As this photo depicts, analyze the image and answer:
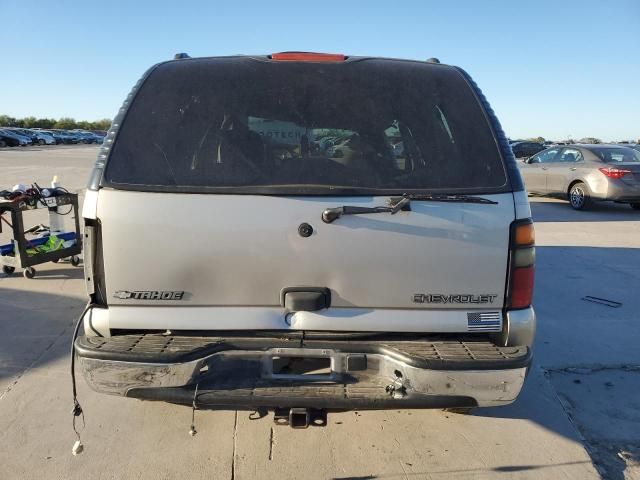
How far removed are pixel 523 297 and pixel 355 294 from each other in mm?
799

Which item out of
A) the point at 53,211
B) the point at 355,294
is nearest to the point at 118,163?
the point at 355,294

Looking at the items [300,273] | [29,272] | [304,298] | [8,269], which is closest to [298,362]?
[304,298]

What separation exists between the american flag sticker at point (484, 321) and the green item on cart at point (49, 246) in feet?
17.2

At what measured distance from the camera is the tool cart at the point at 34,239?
5711 mm

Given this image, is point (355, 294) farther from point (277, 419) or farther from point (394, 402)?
point (277, 419)

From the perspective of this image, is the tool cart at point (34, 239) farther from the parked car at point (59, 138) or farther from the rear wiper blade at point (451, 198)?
the parked car at point (59, 138)

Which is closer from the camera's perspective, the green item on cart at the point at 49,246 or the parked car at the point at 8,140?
the green item on cart at the point at 49,246

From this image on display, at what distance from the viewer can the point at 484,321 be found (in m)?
2.50

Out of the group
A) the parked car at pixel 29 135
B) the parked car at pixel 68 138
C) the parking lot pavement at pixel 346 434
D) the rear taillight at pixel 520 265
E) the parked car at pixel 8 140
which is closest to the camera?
the rear taillight at pixel 520 265

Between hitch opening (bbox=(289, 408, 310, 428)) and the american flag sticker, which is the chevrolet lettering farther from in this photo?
hitch opening (bbox=(289, 408, 310, 428))

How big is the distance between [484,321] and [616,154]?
11.7 meters

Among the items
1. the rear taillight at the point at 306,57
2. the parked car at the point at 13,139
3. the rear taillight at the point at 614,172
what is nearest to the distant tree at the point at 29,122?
the parked car at the point at 13,139

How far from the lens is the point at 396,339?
2.54m

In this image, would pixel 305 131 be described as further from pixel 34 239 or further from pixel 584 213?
pixel 584 213
